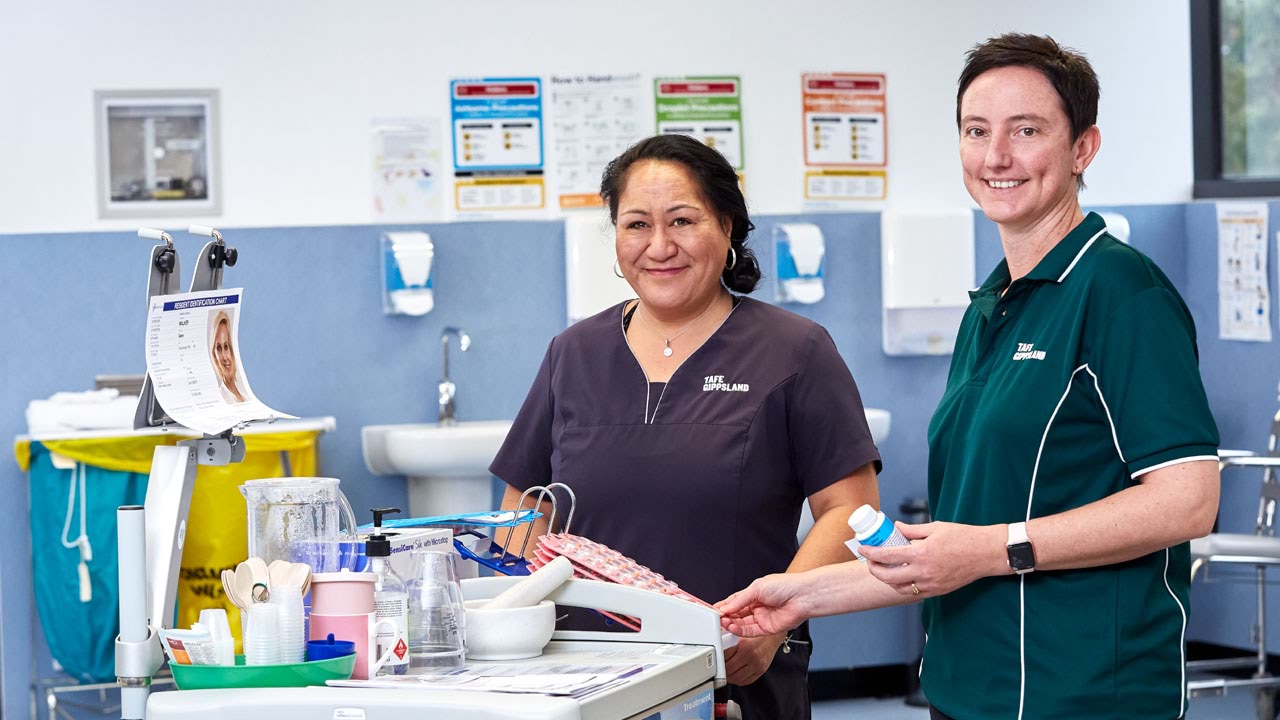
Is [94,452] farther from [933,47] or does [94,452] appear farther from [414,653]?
[933,47]

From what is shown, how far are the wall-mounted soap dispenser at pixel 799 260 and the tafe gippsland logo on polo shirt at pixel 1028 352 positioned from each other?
2.90 meters

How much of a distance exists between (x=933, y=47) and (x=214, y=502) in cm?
270

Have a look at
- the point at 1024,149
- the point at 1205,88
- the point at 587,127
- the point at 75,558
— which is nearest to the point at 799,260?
the point at 587,127

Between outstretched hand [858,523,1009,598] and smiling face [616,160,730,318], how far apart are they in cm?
68

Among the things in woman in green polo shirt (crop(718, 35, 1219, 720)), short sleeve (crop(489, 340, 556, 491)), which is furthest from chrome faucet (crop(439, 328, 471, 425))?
woman in green polo shirt (crop(718, 35, 1219, 720))

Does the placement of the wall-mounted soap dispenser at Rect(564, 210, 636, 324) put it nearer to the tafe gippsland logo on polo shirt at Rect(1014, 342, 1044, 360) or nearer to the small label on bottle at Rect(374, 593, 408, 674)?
the tafe gippsland logo on polo shirt at Rect(1014, 342, 1044, 360)

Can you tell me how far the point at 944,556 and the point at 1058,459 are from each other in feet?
0.57

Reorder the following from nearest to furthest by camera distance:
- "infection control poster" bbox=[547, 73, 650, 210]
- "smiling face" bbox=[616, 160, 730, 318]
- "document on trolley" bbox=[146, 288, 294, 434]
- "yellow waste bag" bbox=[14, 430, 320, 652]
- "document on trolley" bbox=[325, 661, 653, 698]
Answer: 1. "document on trolley" bbox=[325, 661, 653, 698]
2. "document on trolley" bbox=[146, 288, 294, 434]
3. "smiling face" bbox=[616, 160, 730, 318]
4. "yellow waste bag" bbox=[14, 430, 320, 652]
5. "infection control poster" bbox=[547, 73, 650, 210]

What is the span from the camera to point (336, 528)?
5.51 feet

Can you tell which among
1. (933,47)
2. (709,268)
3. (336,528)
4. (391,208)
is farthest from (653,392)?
(933,47)

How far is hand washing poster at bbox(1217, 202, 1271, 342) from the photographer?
4.64 m

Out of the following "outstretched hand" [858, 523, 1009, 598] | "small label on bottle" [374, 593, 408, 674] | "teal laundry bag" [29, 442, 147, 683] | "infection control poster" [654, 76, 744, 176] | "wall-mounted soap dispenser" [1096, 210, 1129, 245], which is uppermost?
"infection control poster" [654, 76, 744, 176]

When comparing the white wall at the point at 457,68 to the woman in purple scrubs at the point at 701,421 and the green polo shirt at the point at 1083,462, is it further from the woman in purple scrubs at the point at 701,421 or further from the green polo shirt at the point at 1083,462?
the green polo shirt at the point at 1083,462

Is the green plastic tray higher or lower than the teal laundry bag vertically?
higher
